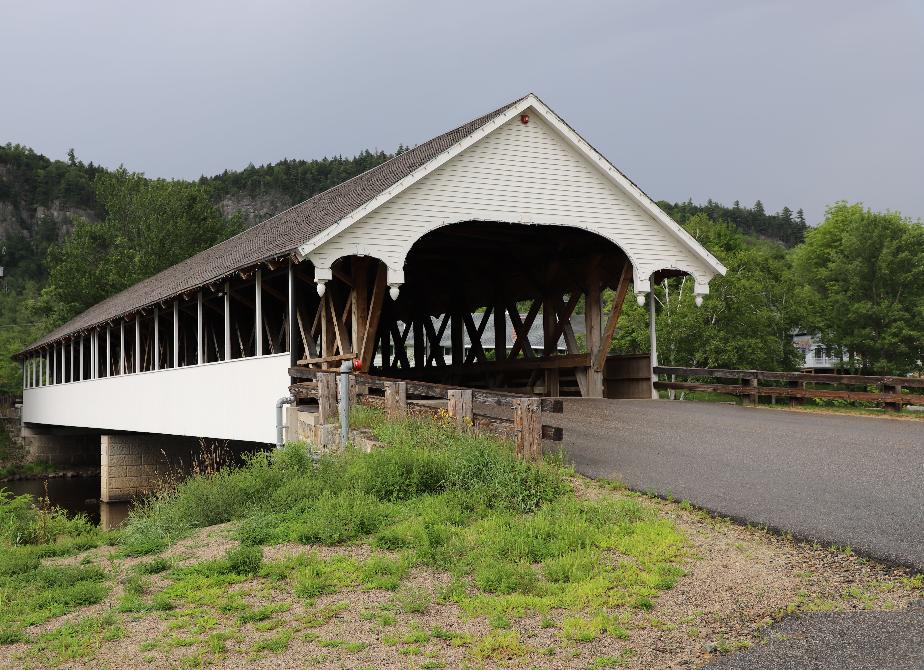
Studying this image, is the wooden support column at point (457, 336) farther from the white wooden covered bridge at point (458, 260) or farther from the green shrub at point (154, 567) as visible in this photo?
the green shrub at point (154, 567)

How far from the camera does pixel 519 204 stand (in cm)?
1602

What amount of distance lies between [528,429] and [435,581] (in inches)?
120

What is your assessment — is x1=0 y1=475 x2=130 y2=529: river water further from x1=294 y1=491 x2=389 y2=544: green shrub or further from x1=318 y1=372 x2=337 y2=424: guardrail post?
x1=294 y1=491 x2=389 y2=544: green shrub

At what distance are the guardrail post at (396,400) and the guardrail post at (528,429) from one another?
2020mm

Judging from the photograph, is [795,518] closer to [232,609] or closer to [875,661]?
[875,661]

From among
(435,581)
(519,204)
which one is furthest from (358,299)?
(435,581)

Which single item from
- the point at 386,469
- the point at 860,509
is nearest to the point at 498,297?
the point at 386,469

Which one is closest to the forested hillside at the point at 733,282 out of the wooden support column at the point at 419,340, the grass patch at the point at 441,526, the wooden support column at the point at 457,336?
the wooden support column at the point at 419,340

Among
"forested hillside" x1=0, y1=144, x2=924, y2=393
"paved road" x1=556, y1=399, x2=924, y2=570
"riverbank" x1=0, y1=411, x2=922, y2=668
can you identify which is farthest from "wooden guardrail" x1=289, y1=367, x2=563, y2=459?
"forested hillside" x1=0, y1=144, x2=924, y2=393

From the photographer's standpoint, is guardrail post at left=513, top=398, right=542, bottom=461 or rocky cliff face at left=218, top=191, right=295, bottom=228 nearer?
guardrail post at left=513, top=398, right=542, bottom=461

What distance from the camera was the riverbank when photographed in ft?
17.3

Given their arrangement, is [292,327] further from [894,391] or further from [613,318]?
[894,391]

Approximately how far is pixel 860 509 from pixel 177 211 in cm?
5343

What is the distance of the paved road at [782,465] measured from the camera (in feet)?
22.9
